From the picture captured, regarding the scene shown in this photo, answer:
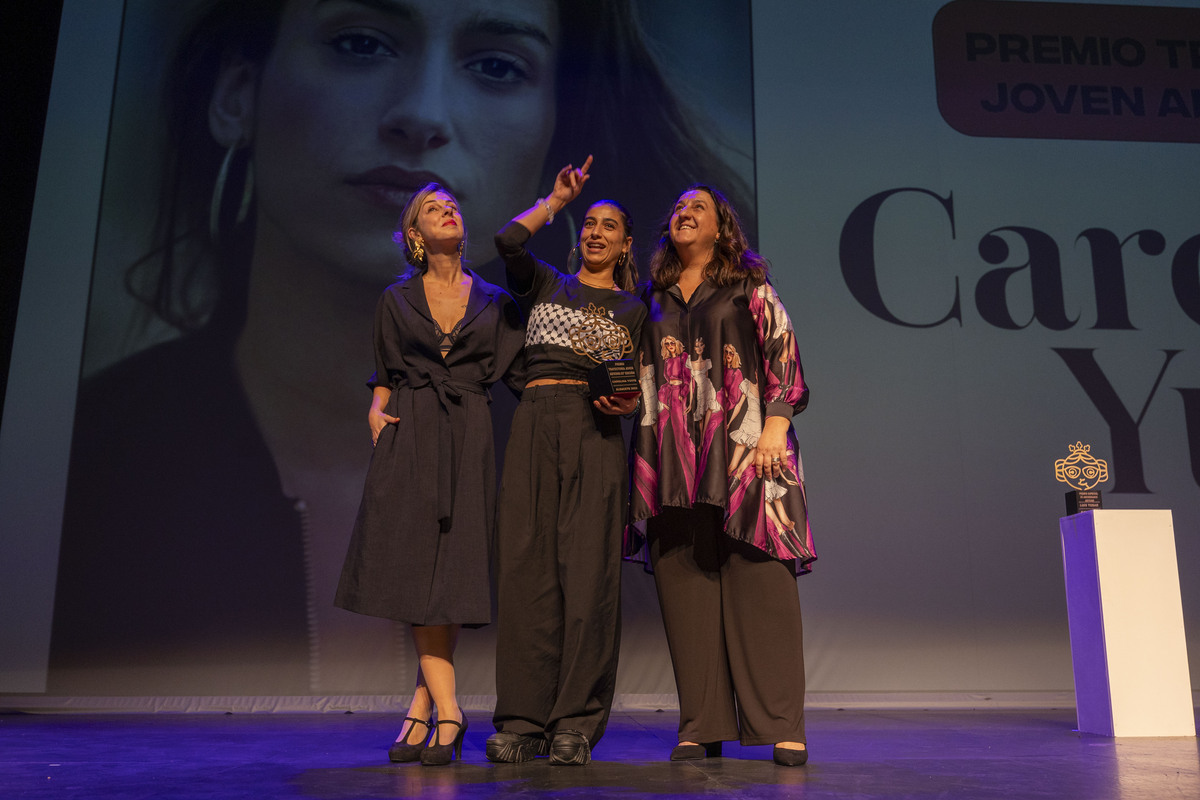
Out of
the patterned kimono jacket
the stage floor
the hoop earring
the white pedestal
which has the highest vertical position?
the hoop earring

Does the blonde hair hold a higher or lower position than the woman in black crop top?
higher

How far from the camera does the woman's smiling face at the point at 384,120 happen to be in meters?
3.72

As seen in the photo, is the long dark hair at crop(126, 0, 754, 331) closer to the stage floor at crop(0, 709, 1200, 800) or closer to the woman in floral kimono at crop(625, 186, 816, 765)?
the woman in floral kimono at crop(625, 186, 816, 765)

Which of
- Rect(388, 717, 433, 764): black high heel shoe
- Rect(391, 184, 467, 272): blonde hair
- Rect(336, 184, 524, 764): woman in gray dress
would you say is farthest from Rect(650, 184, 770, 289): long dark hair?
Rect(388, 717, 433, 764): black high heel shoe

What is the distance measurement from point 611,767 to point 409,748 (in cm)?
44

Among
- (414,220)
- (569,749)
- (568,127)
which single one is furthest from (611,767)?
(568,127)

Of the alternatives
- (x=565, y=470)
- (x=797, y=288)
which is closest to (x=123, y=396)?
(x=565, y=470)

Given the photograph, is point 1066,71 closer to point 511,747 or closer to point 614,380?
point 614,380

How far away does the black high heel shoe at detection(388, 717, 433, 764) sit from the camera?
197 cm

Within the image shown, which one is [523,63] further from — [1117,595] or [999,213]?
[1117,595]

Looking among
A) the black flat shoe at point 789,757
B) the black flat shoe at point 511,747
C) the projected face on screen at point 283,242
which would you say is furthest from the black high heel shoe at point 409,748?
the projected face on screen at point 283,242

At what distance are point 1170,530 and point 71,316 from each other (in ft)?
12.6

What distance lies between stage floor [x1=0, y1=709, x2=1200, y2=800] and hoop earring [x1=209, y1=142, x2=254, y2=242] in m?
1.88

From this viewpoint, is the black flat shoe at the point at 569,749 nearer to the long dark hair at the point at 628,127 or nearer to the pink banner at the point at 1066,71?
the long dark hair at the point at 628,127
